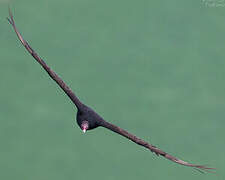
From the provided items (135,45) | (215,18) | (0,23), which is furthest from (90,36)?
(215,18)

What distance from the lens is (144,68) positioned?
125ft

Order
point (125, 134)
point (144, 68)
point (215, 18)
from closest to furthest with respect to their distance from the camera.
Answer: point (125, 134)
point (144, 68)
point (215, 18)

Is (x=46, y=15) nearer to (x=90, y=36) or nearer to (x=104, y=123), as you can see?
(x=90, y=36)

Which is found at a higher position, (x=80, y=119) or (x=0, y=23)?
(x=0, y=23)

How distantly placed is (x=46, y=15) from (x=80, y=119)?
1389 cm

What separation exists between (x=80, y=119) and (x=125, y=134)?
2.11 m

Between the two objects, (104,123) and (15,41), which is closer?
(104,123)

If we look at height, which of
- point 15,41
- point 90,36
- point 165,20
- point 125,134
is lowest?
point 125,134

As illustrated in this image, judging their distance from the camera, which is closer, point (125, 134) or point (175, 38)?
point (125, 134)

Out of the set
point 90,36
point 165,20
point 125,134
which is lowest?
point 125,134

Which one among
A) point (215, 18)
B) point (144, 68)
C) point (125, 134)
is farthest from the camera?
point (215, 18)

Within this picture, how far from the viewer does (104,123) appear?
27.4 m

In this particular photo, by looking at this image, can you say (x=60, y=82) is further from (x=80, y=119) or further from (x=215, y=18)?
(x=215, y=18)

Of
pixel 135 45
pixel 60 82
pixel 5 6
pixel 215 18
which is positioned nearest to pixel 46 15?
pixel 5 6
